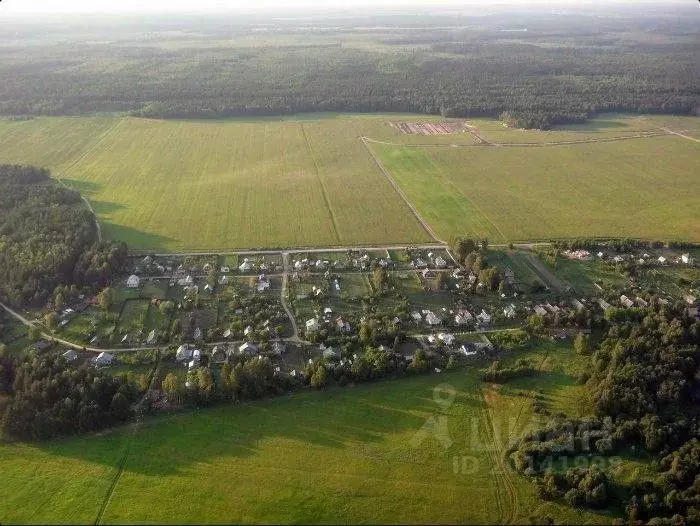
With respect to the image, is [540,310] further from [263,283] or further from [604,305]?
[263,283]

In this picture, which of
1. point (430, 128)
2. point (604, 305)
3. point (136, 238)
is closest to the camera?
point (604, 305)

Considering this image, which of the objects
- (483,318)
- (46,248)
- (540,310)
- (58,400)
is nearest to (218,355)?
(58,400)

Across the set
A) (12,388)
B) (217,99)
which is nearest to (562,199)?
(12,388)

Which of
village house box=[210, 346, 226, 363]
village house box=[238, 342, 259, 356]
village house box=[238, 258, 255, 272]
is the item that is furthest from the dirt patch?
village house box=[210, 346, 226, 363]

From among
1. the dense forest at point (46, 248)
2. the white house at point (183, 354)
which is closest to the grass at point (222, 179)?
the dense forest at point (46, 248)

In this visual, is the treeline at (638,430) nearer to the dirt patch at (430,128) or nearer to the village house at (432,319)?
the village house at (432,319)

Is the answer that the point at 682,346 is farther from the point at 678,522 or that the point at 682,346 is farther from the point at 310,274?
the point at 310,274

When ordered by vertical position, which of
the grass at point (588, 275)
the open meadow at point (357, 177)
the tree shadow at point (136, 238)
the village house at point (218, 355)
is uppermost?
the open meadow at point (357, 177)
